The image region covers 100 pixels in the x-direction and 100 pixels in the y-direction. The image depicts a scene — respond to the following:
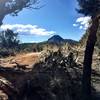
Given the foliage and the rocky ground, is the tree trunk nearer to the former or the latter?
the rocky ground

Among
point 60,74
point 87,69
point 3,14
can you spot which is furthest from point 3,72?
point 3,14

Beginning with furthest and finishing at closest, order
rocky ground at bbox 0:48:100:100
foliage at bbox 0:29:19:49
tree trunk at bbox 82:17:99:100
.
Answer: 1. foliage at bbox 0:29:19:49
2. tree trunk at bbox 82:17:99:100
3. rocky ground at bbox 0:48:100:100

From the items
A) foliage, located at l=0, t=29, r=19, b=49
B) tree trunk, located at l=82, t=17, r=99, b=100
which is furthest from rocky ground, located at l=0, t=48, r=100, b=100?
foliage, located at l=0, t=29, r=19, b=49

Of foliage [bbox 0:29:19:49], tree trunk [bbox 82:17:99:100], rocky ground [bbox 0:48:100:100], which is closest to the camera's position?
rocky ground [bbox 0:48:100:100]

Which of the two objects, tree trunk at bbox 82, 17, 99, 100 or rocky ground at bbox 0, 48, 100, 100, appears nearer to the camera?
rocky ground at bbox 0, 48, 100, 100

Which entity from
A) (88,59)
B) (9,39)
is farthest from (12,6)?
(9,39)

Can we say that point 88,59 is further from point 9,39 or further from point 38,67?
point 9,39

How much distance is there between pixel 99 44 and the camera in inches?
1531

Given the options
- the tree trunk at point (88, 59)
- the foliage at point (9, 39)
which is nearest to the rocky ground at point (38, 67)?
the tree trunk at point (88, 59)

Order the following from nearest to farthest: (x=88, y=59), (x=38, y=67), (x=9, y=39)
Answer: (x=38, y=67), (x=88, y=59), (x=9, y=39)

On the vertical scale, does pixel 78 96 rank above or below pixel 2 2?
below

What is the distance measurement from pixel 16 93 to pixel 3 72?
188 centimetres

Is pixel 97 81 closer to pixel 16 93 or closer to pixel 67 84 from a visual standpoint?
pixel 67 84

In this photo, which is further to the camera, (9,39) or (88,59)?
(9,39)
